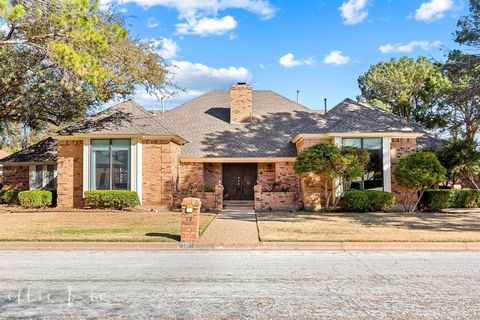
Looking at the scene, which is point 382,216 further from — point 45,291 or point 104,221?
point 45,291

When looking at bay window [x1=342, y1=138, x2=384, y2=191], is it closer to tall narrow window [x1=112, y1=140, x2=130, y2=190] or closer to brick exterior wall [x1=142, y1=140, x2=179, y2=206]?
brick exterior wall [x1=142, y1=140, x2=179, y2=206]

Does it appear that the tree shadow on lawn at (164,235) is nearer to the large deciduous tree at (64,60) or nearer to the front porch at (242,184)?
the large deciduous tree at (64,60)

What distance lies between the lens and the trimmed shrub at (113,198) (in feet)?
64.4

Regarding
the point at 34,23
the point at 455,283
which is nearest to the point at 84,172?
the point at 34,23

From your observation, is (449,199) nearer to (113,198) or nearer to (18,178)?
(113,198)

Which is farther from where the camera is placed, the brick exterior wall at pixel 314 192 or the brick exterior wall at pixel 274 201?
the brick exterior wall at pixel 274 201

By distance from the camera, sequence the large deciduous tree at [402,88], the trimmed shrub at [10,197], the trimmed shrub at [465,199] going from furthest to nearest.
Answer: the large deciduous tree at [402,88], the trimmed shrub at [10,197], the trimmed shrub at [465,199]

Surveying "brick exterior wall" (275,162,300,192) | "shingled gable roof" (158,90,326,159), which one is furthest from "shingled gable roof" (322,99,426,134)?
"brick exterior wall" (275,162,300,192)

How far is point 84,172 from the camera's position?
2036cm

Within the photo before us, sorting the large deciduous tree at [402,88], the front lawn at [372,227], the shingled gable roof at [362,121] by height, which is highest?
the large deciduous tree at [402,88]

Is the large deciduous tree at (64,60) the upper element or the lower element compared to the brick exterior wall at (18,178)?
upper

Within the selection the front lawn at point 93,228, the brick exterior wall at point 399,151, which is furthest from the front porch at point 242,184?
the front lawn at point 93,228

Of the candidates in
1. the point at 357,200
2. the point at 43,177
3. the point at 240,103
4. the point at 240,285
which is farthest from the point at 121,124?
the point at 240,285

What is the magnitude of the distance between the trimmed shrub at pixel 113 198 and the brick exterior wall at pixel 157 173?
762 mm
